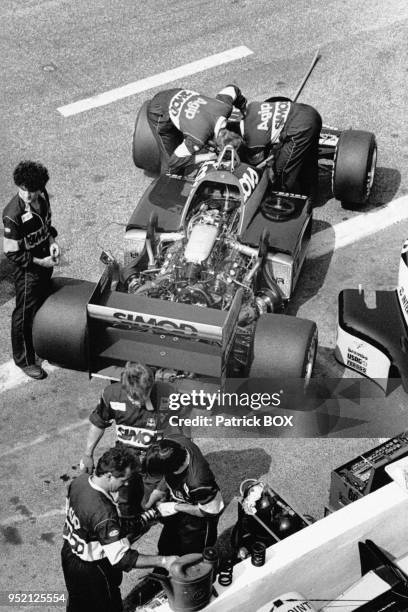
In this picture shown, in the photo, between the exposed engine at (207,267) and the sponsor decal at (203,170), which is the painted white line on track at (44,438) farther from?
the sponsor decal at (203,170)

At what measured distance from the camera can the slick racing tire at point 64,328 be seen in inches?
321

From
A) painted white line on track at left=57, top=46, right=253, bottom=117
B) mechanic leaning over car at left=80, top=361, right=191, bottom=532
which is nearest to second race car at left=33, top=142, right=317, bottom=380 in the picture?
mechanic leaning over car at left=80, top=361, right=191, bottom=532

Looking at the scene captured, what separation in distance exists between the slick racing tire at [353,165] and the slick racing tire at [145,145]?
6.23 ft

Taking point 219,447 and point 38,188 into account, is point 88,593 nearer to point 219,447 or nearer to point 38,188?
point 219,447

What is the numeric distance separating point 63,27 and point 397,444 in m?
8.75

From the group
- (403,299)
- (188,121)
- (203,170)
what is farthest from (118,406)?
(188,121)

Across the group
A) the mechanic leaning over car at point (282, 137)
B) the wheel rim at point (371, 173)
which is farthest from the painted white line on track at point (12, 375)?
the wheel rim at point (371, 173)

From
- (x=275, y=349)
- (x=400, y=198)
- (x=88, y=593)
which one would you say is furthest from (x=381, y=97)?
(x=88, y=593)

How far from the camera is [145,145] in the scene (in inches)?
424

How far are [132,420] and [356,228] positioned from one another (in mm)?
4379

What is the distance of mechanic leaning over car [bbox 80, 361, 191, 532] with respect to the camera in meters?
6.89

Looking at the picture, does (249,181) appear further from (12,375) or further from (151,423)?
(151,423)

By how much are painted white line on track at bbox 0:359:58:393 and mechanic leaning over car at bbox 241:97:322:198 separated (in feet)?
9.27

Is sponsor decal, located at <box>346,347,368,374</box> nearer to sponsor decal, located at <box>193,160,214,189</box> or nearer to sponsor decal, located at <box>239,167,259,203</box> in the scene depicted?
sponsor decal, located at <box>239,167,259,203</box>
